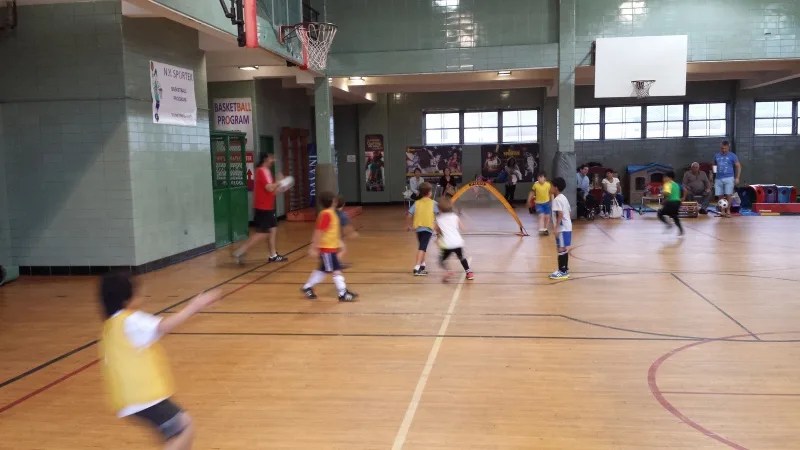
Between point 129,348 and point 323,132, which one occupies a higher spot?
point 323,132

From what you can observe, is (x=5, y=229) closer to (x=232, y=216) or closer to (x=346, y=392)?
(x=232, y=216)

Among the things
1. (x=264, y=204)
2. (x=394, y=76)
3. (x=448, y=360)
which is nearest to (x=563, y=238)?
(x=448, y=360)

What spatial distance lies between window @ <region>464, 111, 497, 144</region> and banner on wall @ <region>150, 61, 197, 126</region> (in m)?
14.0

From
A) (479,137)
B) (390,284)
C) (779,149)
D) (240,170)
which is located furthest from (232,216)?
(779,149)

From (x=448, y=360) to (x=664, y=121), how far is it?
20329mm

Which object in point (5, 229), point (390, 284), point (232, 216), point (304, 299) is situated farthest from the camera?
point (232, 216)

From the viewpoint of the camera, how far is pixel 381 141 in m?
24.1

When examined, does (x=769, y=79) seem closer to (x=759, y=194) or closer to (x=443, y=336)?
(x=759, y=194)

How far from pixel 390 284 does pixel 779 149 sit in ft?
63.1

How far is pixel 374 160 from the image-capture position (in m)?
24.2

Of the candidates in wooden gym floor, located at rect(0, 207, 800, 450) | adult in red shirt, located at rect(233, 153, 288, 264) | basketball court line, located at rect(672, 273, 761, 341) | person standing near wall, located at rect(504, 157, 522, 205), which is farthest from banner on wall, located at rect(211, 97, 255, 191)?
basketball court line, located at rect(672, 273, 761, 341)

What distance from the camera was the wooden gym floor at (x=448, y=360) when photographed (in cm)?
414

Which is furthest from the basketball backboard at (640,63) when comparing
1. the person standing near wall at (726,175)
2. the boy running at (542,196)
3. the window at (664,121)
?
the window at (664,121)

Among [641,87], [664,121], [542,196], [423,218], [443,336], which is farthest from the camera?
[664,121]
